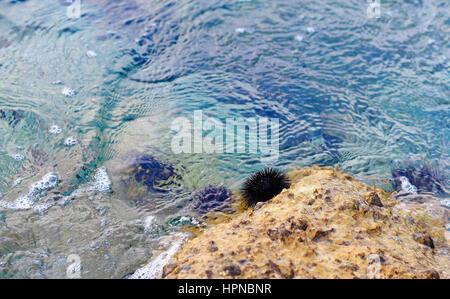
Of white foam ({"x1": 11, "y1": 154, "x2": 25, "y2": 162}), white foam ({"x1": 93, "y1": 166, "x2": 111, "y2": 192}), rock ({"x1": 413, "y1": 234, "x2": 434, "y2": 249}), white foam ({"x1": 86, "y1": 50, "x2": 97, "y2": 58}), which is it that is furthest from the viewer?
white foam ({"x1": 86, "y1": 50, "x2": 97, "y2": 58})

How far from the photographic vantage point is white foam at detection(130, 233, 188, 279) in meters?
2.89

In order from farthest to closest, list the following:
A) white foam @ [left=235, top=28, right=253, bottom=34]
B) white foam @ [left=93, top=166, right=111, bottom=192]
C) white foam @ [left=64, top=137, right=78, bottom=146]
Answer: white foam @ [left=235, top=28, right=253, bottom=34]
white foam @ [left=64, top=137, right=78, bottom=146]
white foam @ [left=93, top=166, right=111, bottom=192]

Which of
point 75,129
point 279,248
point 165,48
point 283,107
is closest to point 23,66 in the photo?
point 75,129

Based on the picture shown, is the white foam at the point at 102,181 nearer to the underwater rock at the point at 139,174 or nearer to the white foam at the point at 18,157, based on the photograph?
the underwater rock at the point at 139,174

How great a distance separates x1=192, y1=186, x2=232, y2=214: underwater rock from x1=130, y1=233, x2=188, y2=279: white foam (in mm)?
466

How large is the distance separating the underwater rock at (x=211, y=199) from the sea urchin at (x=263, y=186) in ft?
0.83

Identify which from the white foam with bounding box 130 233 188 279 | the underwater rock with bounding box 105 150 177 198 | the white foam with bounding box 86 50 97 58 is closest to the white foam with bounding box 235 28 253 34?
the white foam with bounding box 86 50 97 58

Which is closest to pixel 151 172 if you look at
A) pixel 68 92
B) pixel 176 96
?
pixel 176 96

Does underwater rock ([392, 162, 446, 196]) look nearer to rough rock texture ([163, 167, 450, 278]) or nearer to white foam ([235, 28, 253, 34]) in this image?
rough rock texture ([163, 167, 450, 278])

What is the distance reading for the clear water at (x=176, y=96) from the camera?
3.55 m

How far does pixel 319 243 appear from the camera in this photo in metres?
2.53

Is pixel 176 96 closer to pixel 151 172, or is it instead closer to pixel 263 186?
pixel 151 172

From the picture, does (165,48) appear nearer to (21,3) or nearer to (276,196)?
(21,3)

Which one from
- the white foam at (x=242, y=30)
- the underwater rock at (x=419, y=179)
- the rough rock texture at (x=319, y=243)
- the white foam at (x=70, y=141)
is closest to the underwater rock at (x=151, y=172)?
the white foam at (x=70, y=141)
